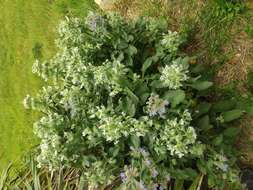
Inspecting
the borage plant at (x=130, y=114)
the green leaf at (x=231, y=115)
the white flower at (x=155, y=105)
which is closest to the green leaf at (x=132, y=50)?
the borage plant at (x=130, y=114)

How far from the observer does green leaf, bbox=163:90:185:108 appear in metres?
3.08

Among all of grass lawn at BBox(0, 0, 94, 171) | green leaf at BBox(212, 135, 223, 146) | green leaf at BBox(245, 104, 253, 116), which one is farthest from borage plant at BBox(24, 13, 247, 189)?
grass lawn at BBox(0, 0, 94, 171)

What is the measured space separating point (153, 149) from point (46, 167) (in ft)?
3.33

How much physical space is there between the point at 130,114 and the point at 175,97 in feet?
1.05

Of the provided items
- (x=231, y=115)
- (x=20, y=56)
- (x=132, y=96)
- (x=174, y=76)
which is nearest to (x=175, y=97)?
(x=174, y=76)

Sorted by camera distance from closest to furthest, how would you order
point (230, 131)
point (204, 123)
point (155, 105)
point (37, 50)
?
point (155, 105) < point (204, 123) < point (230, 131) < point (37, 50)

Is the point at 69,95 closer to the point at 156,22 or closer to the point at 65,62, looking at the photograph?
the point at 65,62

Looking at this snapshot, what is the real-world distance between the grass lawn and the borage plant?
4.87ft

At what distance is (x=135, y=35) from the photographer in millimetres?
3621

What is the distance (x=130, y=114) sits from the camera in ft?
10.2

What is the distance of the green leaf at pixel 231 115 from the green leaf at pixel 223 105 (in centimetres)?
5

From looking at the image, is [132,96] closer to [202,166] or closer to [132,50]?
[132,50]

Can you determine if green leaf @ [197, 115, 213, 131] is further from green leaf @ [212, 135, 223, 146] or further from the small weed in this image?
the small weed

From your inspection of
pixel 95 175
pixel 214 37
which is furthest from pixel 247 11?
pixel 95 175
